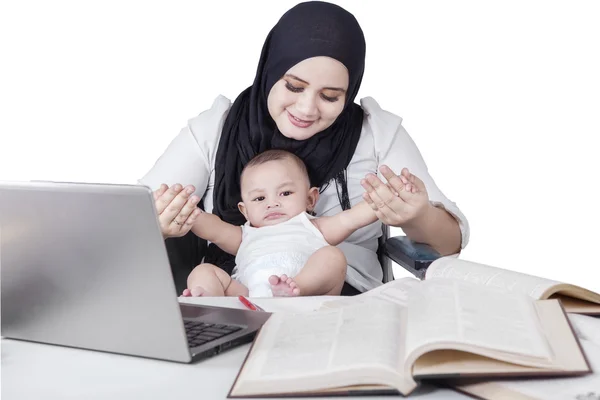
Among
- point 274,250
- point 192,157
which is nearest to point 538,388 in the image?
point 274,250

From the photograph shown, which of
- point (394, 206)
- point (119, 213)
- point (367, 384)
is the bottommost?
point (394, 206)

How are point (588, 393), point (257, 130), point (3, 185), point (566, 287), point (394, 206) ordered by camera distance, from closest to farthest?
point (588, 393) < point (3, 185) < point (566, 287) < point (394, 206) < point (257, 130)

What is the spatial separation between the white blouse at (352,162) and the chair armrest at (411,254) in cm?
13

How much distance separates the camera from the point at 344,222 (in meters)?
2.53

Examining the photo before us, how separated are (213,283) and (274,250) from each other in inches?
11.7

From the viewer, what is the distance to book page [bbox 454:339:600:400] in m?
1.07

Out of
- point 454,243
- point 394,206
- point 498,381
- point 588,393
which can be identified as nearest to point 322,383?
point 498,381

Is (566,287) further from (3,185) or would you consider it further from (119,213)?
(3,185)

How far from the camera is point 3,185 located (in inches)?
48.9

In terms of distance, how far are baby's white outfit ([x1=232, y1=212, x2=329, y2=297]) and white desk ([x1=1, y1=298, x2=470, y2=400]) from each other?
99 centimetres

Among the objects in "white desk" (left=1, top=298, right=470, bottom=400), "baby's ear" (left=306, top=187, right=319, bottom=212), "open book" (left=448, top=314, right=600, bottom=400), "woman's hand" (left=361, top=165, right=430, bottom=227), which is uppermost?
"white desk" (left=1, top=298, right=470, bottom=400)

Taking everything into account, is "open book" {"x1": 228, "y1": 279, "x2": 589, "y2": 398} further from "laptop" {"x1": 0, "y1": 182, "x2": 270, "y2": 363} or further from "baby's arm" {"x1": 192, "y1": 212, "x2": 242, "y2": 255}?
"baby's arm" {"x1": 192, "y1": 212, "x2": 242, "y2": 255}

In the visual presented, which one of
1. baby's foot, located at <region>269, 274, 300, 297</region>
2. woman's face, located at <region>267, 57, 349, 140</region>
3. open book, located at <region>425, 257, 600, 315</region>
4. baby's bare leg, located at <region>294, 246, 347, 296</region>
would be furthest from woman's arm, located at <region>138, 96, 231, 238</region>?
open book, located at <region>425, 257, 600, 315</region>

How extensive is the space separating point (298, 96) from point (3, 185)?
1.39 meters
